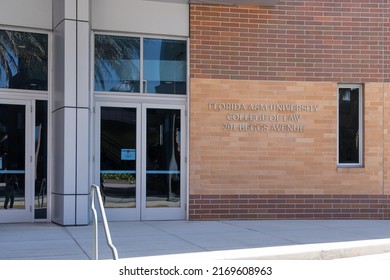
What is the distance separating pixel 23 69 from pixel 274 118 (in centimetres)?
590

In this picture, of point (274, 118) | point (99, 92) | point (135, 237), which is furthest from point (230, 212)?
point (99, 92)

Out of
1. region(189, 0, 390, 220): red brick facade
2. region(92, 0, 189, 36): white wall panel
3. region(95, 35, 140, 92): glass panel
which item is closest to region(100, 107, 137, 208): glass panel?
region(95, 35, 140, 92): glass panel

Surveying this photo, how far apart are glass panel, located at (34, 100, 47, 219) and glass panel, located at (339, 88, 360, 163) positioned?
7.11m

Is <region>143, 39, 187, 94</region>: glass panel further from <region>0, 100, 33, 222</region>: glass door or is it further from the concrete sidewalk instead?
the concrete sidewalk

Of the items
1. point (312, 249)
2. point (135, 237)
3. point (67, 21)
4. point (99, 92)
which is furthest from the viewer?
point (99, 92)

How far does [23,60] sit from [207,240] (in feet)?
19.2

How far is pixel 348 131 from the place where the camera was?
13602mm

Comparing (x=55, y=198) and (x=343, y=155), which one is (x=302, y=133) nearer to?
(x=343, y=155)

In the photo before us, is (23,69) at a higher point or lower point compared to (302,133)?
higher

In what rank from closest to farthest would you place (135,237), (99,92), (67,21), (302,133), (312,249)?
(312,249), (135,237), (67,21), (99,92), (302,133)

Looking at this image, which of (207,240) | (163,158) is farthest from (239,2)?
A: (207,240)

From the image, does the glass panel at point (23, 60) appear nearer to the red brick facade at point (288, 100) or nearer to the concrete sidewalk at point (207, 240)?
the concrete sidewalk at point (207, 240)

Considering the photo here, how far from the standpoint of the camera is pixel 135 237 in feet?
33.6

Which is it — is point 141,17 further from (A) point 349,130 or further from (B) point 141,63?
(A) point 349,130
